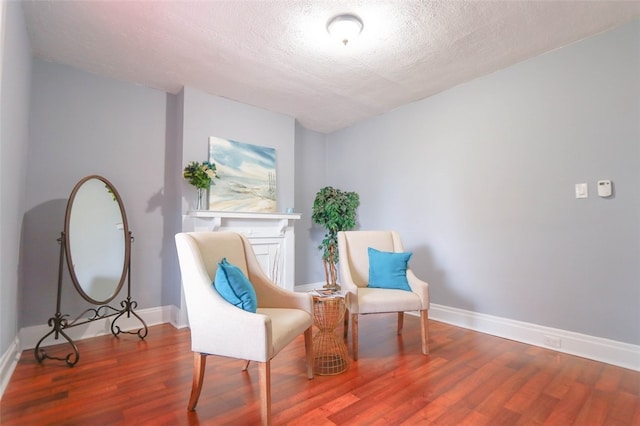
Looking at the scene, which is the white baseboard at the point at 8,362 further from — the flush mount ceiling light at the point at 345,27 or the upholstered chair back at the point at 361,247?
the flush mount ceiling light at the point at 345,27

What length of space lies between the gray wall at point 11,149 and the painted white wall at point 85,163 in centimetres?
21

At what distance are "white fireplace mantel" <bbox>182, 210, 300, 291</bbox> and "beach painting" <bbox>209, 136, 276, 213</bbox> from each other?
0.52ft

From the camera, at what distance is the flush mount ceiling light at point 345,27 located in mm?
2064

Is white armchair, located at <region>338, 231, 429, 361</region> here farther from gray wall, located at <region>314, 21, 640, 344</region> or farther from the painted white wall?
the painted white wall

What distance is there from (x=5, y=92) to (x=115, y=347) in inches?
78.2

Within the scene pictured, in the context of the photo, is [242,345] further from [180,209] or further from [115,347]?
[180,209]

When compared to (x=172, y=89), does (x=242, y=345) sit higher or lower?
lower

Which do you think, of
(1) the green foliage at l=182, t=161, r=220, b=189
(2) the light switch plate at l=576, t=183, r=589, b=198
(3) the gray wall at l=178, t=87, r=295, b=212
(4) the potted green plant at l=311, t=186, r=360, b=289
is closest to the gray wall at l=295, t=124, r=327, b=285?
(4) the potted green plant at l=311, t=186, r=360, b=289

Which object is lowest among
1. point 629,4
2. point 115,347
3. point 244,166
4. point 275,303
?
point 115,347

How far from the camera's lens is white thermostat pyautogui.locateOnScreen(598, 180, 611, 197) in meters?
2.19

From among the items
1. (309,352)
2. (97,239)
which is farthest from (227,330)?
(97,239)

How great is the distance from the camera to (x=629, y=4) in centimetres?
199

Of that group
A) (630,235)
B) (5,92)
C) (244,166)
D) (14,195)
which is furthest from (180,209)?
(630,235)

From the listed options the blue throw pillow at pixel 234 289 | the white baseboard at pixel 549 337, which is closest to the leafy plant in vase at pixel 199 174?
the blue throw pillow at pixel 234 289
